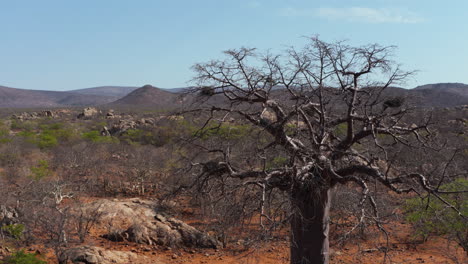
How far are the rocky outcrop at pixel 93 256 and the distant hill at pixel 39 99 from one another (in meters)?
118

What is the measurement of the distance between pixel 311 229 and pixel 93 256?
4.30 m

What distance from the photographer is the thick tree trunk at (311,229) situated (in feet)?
17.5

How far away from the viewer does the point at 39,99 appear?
130 m

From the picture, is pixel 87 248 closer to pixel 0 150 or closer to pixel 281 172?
pixel 281 172

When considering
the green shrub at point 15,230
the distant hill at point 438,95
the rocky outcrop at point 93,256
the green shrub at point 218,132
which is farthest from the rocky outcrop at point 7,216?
the distant hill at point 438,95

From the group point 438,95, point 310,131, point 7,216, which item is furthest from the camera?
point 7,216

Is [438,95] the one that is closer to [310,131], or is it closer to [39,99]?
[310,131]

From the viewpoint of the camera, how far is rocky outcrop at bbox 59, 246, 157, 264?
23.9ft

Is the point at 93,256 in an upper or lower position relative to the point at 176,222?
lower

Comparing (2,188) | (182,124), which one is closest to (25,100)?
(182,124)

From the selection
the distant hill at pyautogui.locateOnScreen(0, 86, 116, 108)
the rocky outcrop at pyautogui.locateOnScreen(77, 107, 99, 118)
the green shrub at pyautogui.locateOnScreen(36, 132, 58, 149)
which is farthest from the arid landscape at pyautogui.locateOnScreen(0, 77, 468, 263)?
the distant hill at pyautogui.locateOnScreen(0, 86, 116, 108)

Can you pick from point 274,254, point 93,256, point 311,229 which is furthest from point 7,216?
point 311,229

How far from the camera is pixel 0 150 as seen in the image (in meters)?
18.1

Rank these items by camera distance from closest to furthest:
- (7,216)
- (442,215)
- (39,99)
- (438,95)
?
(438,95)
(442,215)
(7,216)
(39,99)
